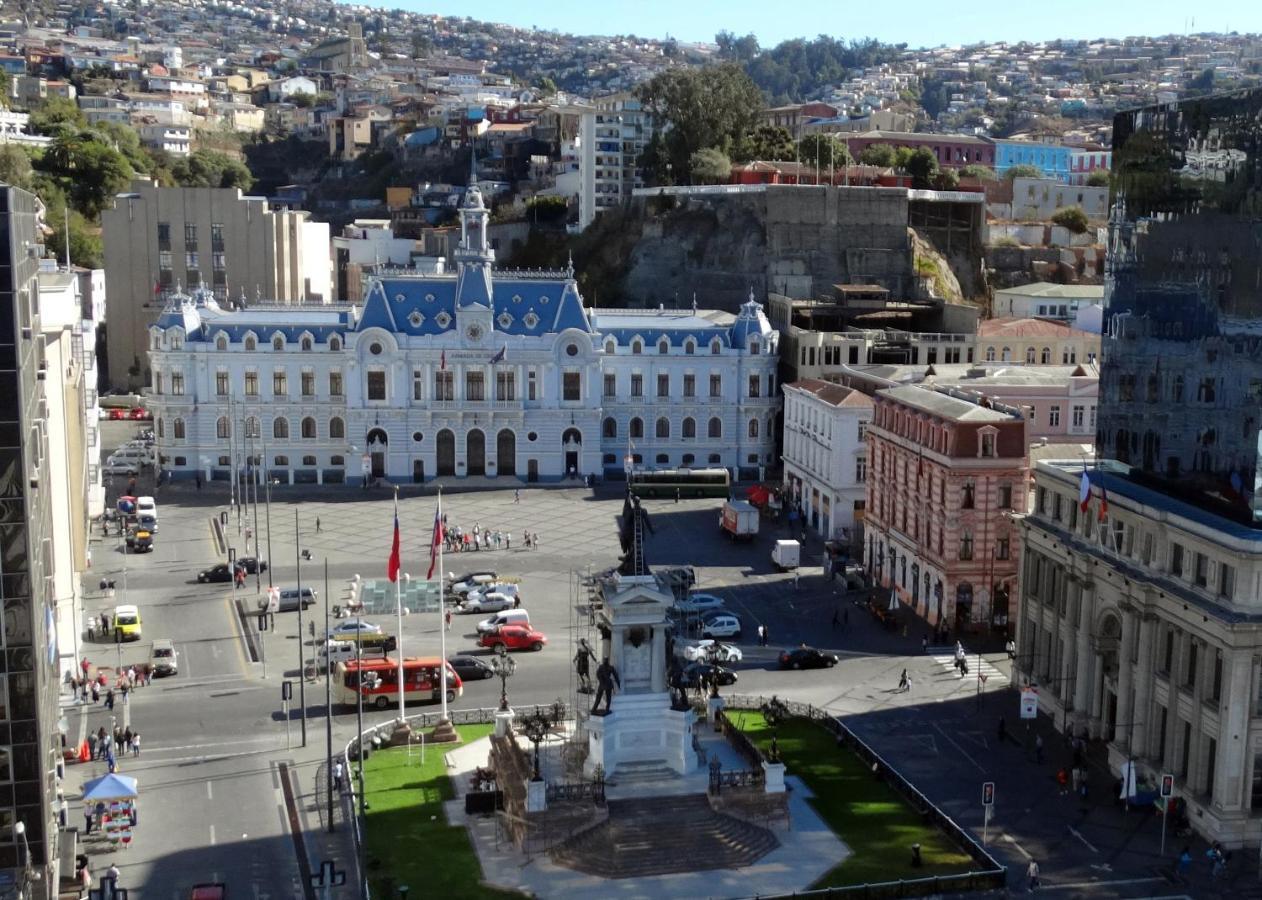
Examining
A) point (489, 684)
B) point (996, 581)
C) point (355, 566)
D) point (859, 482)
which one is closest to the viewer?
point (489, 684)

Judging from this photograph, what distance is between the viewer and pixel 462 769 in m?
44.2

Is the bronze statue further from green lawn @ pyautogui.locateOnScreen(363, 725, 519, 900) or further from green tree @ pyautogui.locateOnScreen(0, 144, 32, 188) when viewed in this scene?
green tree @ pyautogui.locateOnScreen(0, 144, 32, 188)

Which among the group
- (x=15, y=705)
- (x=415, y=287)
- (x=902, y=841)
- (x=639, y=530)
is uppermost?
(x=415, y=287)

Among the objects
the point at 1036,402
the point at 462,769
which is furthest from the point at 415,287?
the point at 462,769

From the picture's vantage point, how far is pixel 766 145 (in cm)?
13875

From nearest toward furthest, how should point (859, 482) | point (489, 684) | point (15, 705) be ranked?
point (15, 705)
point (489, 684)
point (859, 482)

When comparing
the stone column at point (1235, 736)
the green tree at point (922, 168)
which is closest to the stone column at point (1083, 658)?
the stone column at point (1235, 736)

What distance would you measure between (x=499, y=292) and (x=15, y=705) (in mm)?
60613

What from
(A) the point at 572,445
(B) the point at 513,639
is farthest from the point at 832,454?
(B) the point at 513,639

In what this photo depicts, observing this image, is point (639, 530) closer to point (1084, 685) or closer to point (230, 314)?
point (1084, 685)

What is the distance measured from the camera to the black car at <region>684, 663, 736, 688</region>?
1694 inches

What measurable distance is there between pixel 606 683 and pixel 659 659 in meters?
1.74

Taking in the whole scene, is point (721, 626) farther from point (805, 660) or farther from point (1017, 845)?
point (1017, 845)

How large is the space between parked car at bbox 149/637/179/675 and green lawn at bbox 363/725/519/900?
11814mm
